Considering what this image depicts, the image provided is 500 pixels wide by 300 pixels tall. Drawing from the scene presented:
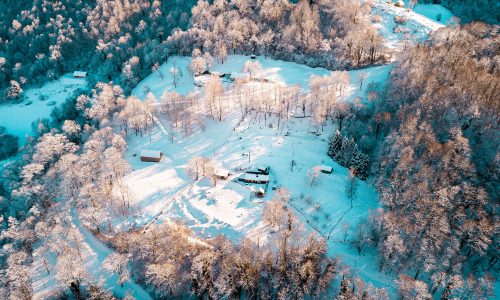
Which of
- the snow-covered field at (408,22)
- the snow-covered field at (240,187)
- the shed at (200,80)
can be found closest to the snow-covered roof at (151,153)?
the snow-covered field at (240,187)

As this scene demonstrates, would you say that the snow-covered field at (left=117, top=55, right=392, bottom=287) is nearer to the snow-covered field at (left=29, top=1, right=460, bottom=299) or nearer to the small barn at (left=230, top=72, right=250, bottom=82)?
the snow-covered field at (left=29, top=1, right=460, bottom=299)

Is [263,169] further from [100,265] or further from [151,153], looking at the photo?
[100,265]

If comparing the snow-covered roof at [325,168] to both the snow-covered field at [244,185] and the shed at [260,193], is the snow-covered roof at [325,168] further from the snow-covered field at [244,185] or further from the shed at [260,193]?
the shed at [260,193]

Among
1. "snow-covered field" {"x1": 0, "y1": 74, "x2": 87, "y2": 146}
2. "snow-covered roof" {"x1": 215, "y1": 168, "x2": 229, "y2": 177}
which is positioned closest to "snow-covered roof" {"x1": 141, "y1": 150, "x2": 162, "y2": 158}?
"snow-covered roof" {"x1": 215, "y1": 168, "x2": 229, "y2": 177}

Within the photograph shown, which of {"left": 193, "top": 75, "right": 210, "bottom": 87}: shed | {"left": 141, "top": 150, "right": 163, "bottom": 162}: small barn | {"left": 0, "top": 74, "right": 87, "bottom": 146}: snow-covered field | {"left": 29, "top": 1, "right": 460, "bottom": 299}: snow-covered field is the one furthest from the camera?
{"left": 0, "top": 74, "right": 87, "bottom": 146}: snow-covered field

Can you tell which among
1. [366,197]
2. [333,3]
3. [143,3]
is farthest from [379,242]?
[143,3]

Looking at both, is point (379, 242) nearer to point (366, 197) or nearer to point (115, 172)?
point (366, 197)
